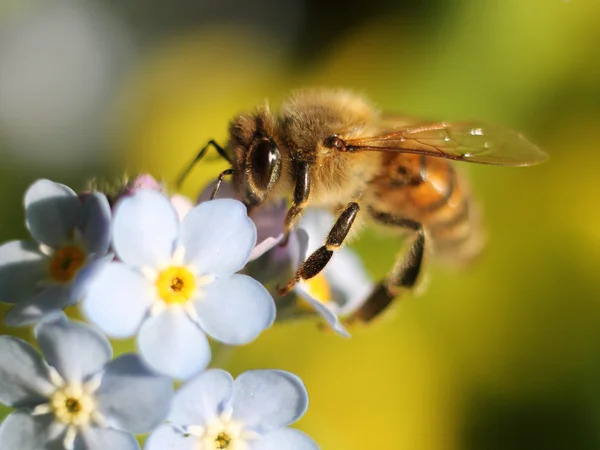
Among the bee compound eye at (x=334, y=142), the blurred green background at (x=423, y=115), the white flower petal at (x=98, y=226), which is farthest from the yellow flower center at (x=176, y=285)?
the blurred green background at (x=423, y=115)

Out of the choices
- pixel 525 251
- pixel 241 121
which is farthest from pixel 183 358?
pixel 525 251

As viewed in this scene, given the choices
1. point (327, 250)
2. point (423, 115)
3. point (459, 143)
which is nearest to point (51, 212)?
point (327, 250)

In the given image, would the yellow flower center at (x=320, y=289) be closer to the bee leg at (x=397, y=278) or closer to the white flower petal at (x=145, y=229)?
the bee leg at (x=397, y=278)

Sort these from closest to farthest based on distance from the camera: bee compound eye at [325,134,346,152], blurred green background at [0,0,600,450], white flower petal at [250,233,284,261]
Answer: white flower petal at [250,233,284,261]
bee compound eye at [325,134,346,152]
blurred green background at [0,0,600,450]

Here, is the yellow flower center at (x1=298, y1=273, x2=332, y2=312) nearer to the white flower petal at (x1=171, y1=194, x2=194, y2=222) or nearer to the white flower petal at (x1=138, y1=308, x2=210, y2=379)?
the white flower petal at (x1=171, y1=194, x2=194, y2=222)

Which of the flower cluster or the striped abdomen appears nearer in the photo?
the flower cluster

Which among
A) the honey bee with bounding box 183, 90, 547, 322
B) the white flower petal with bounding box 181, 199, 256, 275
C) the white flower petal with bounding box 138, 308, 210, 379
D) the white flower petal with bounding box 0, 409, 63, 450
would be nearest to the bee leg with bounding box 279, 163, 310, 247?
the honey bee with bounding box 183, 90, 547, 322

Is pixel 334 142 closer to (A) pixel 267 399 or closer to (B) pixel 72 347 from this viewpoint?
(A) pixel 267 399
